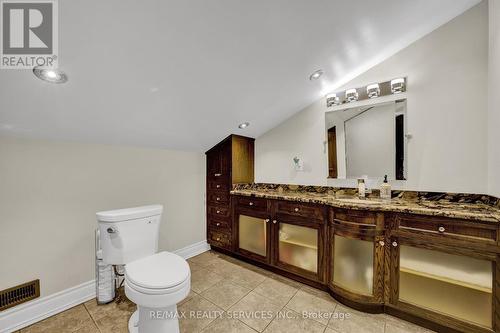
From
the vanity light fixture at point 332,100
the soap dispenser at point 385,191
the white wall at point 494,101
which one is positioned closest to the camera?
the white wall at point 494,101

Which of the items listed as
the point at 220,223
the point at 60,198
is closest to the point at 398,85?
the point at 220,223

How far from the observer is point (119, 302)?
1.78m

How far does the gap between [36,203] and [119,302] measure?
3.54ft

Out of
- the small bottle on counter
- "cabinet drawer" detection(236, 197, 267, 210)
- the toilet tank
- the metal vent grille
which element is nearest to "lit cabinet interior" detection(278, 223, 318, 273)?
"cabinet drawer" detection(236, 197, 267, 210)

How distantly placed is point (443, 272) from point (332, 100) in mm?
1839

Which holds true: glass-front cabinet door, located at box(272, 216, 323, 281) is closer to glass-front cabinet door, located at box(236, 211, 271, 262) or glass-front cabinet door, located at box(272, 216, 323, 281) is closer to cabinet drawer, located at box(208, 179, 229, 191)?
glass-front cabinet door, located at box(236, 211, 271, 262)

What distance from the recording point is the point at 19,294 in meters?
1.50

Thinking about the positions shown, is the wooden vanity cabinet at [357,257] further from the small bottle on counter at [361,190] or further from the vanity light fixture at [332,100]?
the vanity light fixture at [332,100]

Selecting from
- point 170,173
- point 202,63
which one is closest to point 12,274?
point 170,173

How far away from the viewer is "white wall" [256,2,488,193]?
64.2 inches

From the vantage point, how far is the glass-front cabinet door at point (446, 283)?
4.30ft

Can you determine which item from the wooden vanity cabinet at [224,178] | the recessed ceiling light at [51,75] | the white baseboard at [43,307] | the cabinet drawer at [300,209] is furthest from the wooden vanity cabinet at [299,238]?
the recessed ceiling light at [51,75]

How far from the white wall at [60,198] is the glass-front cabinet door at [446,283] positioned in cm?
244

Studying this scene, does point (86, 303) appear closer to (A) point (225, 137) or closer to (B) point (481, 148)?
(A) point (225, 137)
